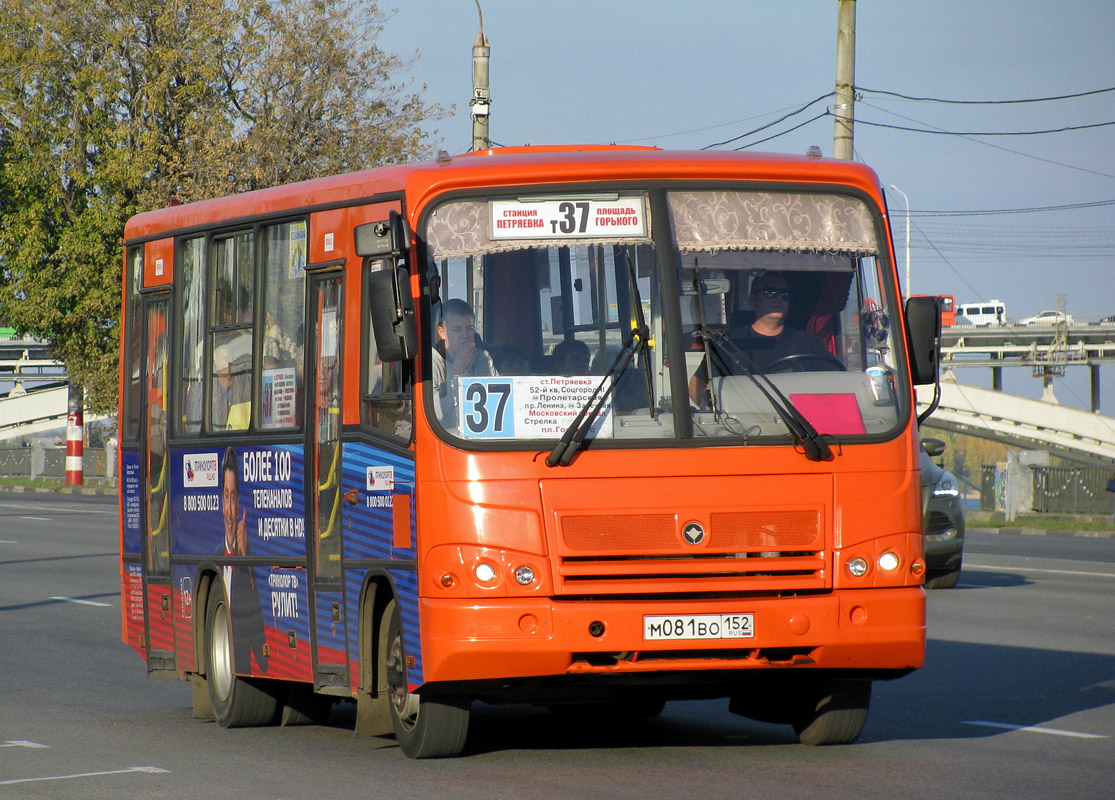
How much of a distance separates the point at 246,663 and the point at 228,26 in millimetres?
30797

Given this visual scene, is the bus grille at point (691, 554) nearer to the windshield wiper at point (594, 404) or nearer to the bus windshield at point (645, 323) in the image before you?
the windshield wiper at point (594, 404)

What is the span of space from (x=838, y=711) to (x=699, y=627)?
1.37 m

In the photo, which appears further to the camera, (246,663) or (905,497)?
(246,663)

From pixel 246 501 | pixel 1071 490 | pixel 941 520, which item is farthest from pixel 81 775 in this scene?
pixel 1071 490

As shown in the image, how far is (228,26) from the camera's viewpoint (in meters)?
38.4

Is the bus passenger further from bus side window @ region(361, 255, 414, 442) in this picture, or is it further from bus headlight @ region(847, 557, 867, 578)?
bus headlight @ region(847, 557, 867, 578)

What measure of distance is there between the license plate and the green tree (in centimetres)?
2955

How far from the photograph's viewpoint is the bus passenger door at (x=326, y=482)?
8602 mm

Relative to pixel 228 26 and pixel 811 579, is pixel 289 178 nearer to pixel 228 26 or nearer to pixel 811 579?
pixel 228 26

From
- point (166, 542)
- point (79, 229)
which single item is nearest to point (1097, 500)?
point (79, 229)

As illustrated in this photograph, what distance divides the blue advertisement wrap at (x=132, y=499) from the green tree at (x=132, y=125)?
2524 centimetres

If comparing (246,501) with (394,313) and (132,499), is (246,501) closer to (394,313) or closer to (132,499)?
(132,499)

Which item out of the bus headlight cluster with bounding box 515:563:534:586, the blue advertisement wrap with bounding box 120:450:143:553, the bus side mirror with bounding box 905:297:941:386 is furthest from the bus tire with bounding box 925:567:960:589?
the bus headlight cluster with bounding box 515:563:534:586

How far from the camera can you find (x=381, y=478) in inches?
319
